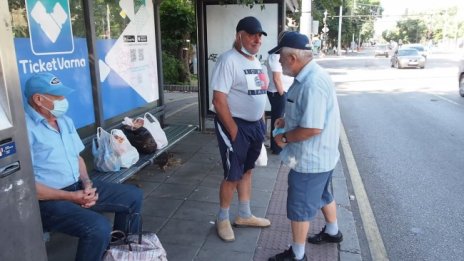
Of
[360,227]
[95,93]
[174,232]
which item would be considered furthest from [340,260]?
[95,93]

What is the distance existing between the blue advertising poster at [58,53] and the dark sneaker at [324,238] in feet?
8.45

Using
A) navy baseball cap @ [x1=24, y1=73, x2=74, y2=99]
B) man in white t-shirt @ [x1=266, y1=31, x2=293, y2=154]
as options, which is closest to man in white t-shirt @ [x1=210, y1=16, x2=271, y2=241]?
navy baseball cap @ [x1=24, y1=73, x2=74, y2=99]

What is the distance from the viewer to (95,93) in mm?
4434

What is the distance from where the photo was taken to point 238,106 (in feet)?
11.1

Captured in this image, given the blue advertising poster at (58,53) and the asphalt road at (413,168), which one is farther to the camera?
the asphalt road at (413,168)

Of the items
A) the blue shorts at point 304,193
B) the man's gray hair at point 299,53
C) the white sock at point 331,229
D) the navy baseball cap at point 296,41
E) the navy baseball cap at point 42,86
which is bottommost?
the white sock at point 331,229

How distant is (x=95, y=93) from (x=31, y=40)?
104 centimetres

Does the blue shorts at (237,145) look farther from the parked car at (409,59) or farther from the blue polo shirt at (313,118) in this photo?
the parked car at (409,59)

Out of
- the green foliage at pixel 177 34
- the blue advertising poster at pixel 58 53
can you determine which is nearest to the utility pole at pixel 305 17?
the green foliage at pixel 177 34

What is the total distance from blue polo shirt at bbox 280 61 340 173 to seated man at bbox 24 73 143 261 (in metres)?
1.34

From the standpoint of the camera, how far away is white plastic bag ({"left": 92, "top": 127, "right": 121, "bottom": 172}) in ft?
12.4

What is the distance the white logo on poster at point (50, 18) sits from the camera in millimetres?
3564

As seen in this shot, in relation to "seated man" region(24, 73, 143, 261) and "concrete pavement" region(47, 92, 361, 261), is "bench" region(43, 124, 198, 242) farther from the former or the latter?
"concrete pavement" region(47, 92, 361, 261)

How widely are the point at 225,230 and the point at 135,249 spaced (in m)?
1.12
